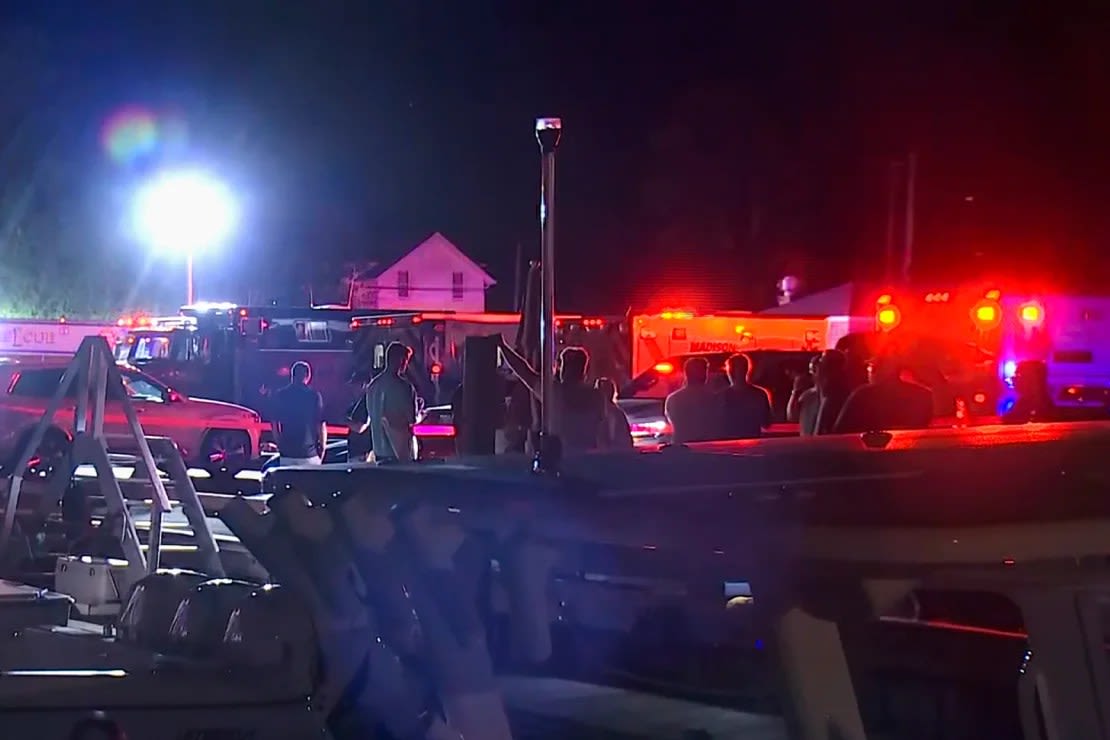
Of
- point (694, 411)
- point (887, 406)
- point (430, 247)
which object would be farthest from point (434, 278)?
point (887, 406)

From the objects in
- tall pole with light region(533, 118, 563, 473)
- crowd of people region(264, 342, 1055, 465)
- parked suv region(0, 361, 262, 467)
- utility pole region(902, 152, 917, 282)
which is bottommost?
parked suv region(0, 361, 262, 467)

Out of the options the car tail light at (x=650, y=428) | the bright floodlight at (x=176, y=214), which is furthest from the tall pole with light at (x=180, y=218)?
the car tail light at (x=650, y=428)

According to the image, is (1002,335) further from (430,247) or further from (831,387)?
(430,247)

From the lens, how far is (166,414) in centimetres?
1970

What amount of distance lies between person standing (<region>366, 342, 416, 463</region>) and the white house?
142ft

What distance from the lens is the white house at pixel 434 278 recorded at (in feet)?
183

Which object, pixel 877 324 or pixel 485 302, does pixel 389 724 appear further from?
pixel 485 302

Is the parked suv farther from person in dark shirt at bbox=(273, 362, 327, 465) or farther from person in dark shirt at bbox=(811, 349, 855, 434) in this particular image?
person in dark shirt at bbox=(811, 349, 855, 434)

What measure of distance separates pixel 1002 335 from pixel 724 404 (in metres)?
8.09

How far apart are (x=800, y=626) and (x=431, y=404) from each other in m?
20.1

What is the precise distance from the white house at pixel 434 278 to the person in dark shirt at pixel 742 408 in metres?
44.4

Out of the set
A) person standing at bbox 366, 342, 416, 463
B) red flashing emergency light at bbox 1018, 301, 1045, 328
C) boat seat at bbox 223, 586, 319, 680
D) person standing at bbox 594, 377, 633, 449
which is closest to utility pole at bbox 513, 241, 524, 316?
person standing at bbox 594, 377, 633, 449

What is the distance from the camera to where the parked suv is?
1894 centimetres

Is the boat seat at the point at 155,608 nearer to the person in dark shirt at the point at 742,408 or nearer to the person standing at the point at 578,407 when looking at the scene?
the person standing at the point at 578,407
